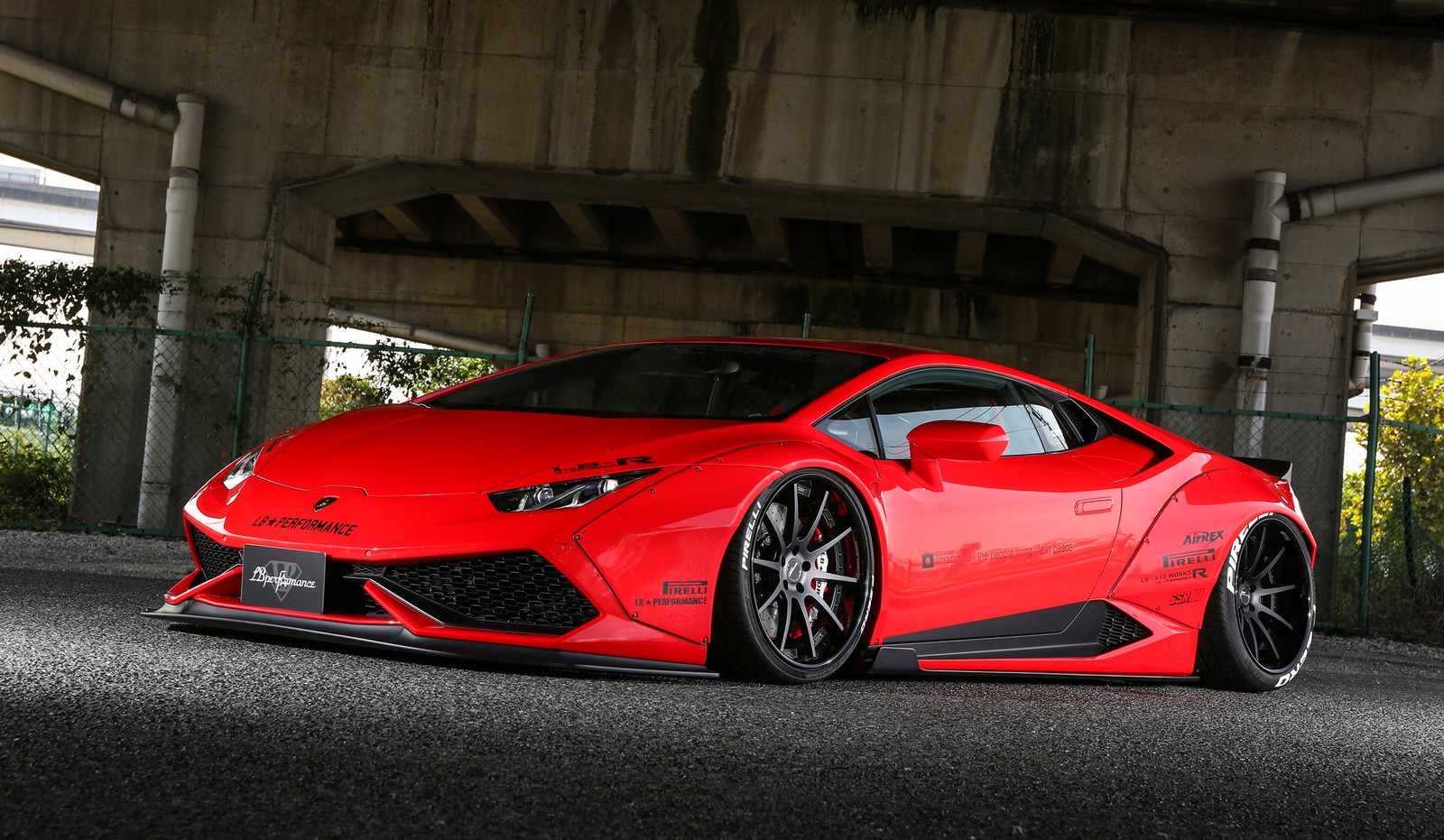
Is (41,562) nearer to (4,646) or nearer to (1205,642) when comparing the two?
(4,646)

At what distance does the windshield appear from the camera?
448cm

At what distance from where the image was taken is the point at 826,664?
415 centimetres

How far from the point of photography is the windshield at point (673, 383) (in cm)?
448

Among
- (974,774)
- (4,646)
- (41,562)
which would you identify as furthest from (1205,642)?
(41,562)

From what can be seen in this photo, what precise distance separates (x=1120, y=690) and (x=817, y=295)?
15.2m

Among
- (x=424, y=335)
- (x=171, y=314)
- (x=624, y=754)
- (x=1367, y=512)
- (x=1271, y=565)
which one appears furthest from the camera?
(x=424, y=335)

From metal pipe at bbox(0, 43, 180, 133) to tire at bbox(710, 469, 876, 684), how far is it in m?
9.45

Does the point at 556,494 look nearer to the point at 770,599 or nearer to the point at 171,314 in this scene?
the point at 770,599

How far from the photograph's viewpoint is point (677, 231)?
723 inches

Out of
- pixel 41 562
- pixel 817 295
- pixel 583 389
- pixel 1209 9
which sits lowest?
pixel 41 562

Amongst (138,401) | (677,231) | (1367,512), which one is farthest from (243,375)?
(677,231)

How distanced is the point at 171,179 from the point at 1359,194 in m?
9.83

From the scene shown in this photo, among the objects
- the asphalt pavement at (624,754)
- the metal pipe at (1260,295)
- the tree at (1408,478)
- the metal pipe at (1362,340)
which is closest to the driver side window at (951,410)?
the asphalt pavement at (624,754)

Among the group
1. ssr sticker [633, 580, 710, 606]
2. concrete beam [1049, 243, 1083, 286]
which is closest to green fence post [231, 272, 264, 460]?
→ ssr sticker [633, 580, 710, 606]
